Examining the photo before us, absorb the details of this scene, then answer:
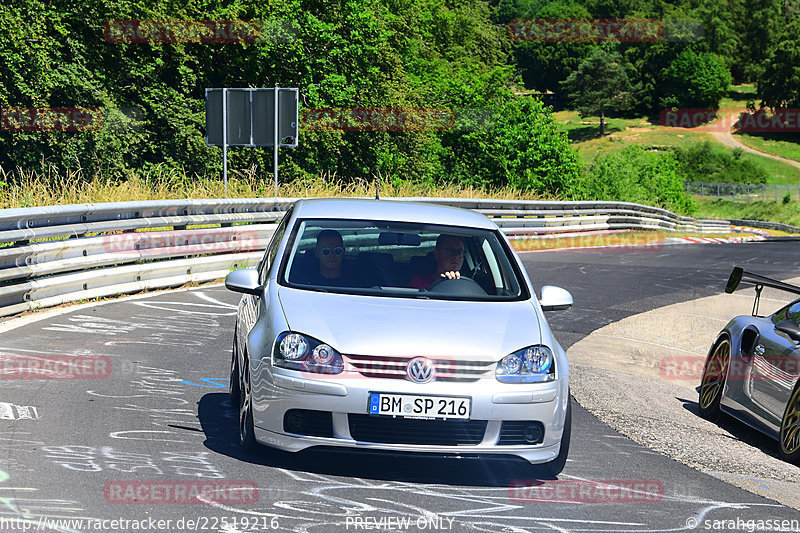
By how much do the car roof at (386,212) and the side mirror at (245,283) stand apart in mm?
567

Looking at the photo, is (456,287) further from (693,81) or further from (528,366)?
(693,81)

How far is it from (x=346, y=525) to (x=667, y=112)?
522 feet

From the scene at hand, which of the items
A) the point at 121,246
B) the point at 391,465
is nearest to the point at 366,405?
the point at 391,465

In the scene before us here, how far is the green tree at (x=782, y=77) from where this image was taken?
475 ft

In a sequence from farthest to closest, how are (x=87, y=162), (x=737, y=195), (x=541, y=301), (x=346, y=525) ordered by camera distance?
(x=737, y=195) → (x=87, y=162) → (x=541, y=301) → (x=346, y=525)

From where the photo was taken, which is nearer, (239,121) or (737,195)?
(239,121)

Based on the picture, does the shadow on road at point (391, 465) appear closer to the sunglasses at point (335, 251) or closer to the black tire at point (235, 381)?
the black tire at point (235, 381)

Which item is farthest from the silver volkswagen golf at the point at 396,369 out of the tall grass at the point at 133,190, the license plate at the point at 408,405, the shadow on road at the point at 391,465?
the tall grass at the point at 133,190

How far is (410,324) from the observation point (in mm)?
5672

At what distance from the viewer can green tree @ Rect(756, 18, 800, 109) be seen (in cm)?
14475

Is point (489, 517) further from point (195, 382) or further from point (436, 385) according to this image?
point (195, 382)

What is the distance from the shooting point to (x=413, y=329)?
5.61m

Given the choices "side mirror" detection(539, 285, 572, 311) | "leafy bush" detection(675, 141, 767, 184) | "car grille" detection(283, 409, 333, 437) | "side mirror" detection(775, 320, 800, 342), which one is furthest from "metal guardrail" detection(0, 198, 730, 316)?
"leafy bush" detection(675, 141, 767, 184)

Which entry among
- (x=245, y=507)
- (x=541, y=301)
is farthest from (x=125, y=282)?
(x=245, y=507)
